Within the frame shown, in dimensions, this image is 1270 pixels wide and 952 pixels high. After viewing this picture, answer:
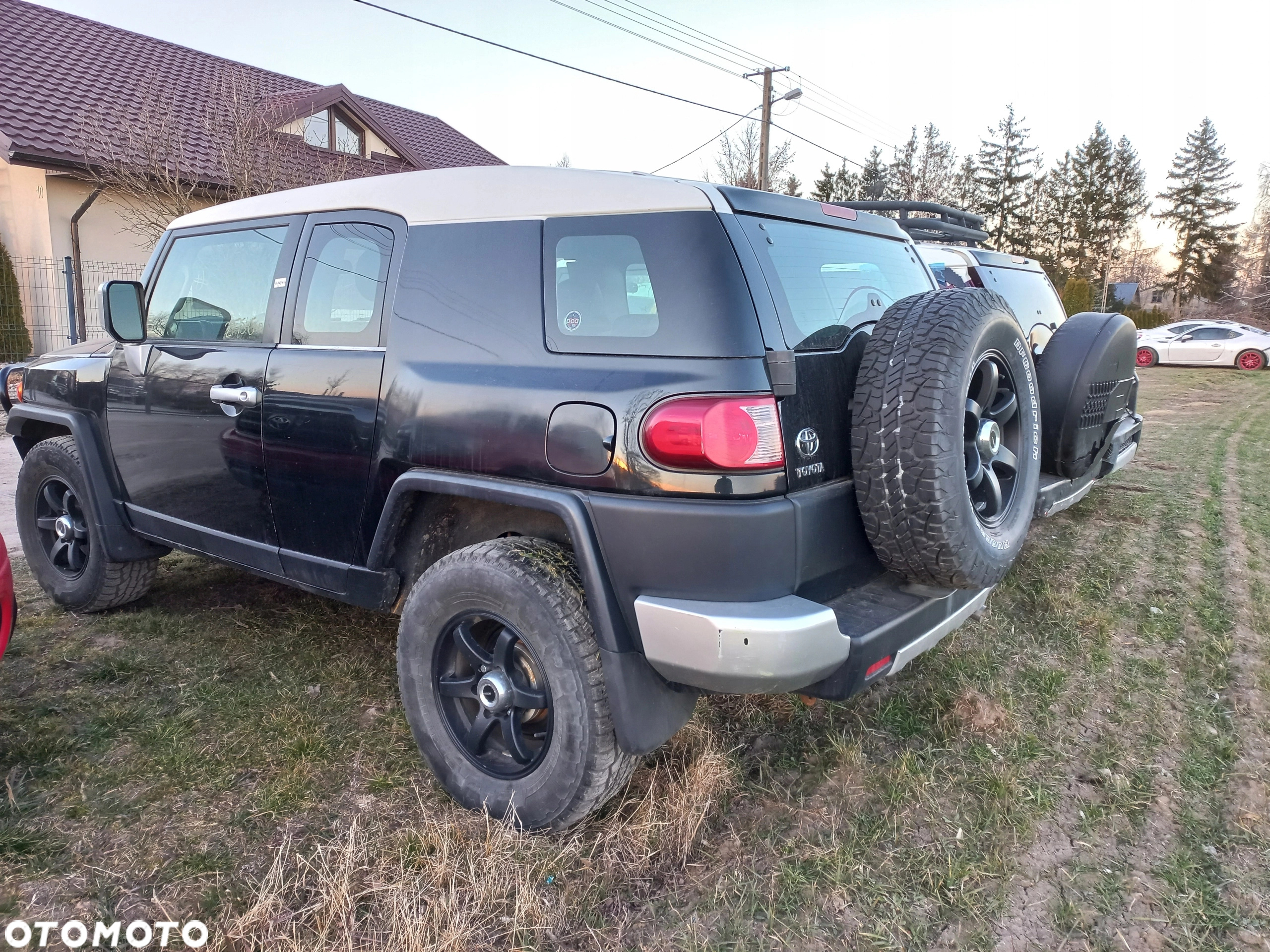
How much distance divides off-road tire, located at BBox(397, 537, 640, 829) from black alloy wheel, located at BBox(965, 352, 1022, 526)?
1.19 m

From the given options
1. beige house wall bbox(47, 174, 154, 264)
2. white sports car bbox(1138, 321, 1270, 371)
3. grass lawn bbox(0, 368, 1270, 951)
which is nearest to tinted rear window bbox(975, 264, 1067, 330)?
grass lawn bbox(0, 368, 1270, 951)

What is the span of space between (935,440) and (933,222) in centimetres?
358

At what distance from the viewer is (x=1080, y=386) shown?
390cm

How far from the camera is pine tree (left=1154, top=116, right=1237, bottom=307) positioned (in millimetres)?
47062

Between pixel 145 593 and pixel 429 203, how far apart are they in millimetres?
2825

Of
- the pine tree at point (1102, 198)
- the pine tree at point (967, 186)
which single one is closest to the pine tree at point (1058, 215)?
the pine tree at point (1102, 198)

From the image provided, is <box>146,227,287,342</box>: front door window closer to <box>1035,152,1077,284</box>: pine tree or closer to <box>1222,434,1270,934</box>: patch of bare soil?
<box>1222,434,1270,934</box>: patch of bare soil

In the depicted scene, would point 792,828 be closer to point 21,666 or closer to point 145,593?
point 21,666

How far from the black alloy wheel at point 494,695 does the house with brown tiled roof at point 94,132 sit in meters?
10.2

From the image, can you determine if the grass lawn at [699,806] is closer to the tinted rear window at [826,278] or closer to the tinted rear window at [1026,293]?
the tinted rear window at [826,278]

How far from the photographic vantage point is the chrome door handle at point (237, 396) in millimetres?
3133

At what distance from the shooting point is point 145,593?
14.3 feet

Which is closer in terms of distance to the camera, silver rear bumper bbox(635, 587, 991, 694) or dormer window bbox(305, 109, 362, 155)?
silver rear bumper bbox(635, 587, 991, 694)

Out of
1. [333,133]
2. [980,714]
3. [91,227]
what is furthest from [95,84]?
[980,714]
